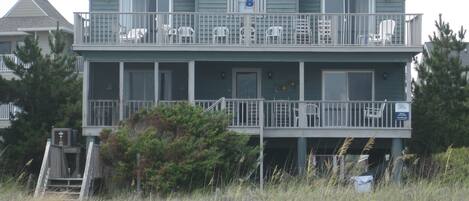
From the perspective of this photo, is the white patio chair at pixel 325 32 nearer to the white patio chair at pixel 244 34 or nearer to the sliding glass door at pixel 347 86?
the white patio chair at pixel 244 34

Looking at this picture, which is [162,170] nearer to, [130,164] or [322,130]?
[130,164]

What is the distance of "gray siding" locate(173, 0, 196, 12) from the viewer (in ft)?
89.7

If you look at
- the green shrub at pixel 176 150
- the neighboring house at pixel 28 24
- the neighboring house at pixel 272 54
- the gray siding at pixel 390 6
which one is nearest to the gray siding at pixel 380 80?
the neighboring house at pixel 272 54

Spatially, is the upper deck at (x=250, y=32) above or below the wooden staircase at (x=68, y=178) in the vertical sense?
above

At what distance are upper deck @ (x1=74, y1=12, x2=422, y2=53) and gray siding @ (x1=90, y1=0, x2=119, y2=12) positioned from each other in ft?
6.07

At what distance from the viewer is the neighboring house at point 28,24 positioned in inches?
1804

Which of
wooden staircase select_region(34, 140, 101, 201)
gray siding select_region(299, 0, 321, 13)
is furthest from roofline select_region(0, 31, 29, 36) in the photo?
wooden staircase select_region(34, 140, 101, 201)

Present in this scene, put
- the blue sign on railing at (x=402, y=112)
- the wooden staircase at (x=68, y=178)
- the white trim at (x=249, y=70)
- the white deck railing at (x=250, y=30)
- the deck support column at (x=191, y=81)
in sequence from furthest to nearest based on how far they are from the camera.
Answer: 1. the white trim at (x=249, y=70)
2. the white deck railing at (x=250, y=30)
3. the deck support column at (x=191, y=81)
4. the blue sign on railing at (x=402, y=112)
5. the wooden staircase at (x=68, y=178)

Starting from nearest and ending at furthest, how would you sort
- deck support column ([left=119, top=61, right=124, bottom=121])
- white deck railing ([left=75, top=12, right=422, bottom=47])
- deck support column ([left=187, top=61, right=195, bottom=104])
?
deck support column ([left=119, top=61, right=124, bottom=121]) → deck support column ([left=187, top=61, right=195, bottom=104]) → white deck railing ([left=75, top=12, right=422, bottom=47])

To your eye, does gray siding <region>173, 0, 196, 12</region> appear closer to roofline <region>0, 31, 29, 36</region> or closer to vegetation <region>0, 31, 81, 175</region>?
vegetation <region>0, 31, 81, 175</region>

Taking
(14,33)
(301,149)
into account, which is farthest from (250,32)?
(14,33)

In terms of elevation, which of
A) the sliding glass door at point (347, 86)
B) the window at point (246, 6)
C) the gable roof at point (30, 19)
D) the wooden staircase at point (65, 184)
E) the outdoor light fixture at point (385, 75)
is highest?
the gable roof at point (30, 19)

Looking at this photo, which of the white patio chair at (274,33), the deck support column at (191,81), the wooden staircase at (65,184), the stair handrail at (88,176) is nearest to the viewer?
the stair handrail at (88,176)

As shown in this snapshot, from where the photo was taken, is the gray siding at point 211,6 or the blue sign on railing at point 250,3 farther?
the blue sign on railing at point 250,3
